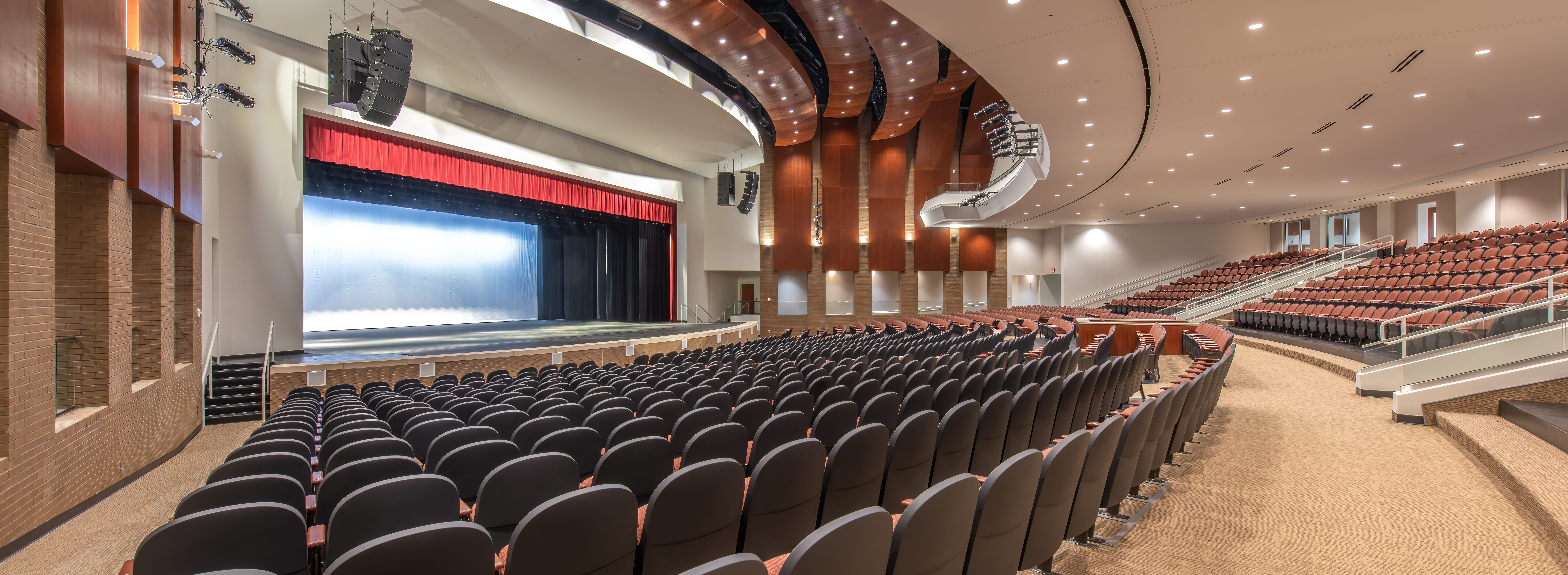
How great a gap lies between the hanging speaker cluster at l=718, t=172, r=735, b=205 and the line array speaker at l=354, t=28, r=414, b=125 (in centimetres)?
918

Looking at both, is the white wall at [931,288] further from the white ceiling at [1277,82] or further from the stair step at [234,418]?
the stair step at [234,418]

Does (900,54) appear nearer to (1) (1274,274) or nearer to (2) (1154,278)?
(1) (1274,274)

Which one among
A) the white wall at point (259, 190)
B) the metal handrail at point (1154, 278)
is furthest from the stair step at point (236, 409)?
the metal handrail at point (1154, 278)

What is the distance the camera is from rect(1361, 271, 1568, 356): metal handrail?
19.2 feet

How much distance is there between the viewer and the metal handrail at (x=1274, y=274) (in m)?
17.0

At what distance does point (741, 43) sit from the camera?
1120 centimetres

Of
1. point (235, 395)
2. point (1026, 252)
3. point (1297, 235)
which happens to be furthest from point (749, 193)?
point (1297, 235)

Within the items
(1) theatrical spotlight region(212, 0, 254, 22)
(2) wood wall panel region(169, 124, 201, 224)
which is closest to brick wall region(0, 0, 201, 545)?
(2) wood wall panel region(169, 124, 201, 224)

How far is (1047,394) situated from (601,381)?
4.43 metres

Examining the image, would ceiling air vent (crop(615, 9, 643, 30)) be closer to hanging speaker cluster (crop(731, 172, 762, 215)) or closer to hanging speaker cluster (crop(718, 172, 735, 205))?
hanging speaker cluster (crop(718, 172, 735, 205))

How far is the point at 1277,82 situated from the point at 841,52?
7.85 meters

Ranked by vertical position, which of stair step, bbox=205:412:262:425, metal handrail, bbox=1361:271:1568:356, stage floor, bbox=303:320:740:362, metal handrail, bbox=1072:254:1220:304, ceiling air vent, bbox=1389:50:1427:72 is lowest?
stair step, bbox=205:412:262:425

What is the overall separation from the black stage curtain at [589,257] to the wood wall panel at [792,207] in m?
3.84

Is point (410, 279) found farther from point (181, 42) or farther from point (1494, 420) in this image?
point (1494, 420)
